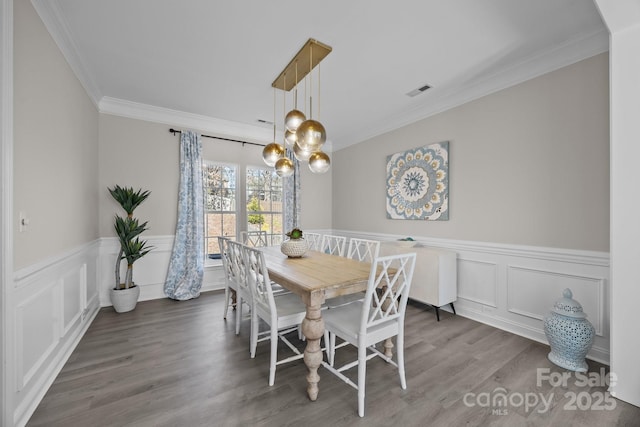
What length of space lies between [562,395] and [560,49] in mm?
2922

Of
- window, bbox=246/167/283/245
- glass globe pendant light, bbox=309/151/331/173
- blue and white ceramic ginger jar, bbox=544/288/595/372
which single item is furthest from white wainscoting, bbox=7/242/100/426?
blue and white ceramic ginger jar, bbox=544/288/595/372

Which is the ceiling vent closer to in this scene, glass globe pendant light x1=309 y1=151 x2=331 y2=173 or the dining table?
glass globe pendant light x1=309 y1=151 x2=331 y2=173

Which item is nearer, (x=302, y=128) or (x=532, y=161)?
(x=302, y=128)

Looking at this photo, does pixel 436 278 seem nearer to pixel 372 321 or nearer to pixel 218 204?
pixel 372 321

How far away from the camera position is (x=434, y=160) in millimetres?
3617

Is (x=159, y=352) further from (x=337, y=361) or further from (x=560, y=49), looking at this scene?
(x=560, y=49)

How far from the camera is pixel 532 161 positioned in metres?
2.74

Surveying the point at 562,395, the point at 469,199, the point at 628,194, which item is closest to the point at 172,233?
the point at 469,199

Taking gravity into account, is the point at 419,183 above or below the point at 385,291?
above

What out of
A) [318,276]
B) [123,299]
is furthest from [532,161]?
[123,299]

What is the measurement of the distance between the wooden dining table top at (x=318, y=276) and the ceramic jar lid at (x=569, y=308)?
161 cm

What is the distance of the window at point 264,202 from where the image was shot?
15.8 feet

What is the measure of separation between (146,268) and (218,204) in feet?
4.58

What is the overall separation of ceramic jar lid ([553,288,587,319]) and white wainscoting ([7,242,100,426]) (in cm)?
384
